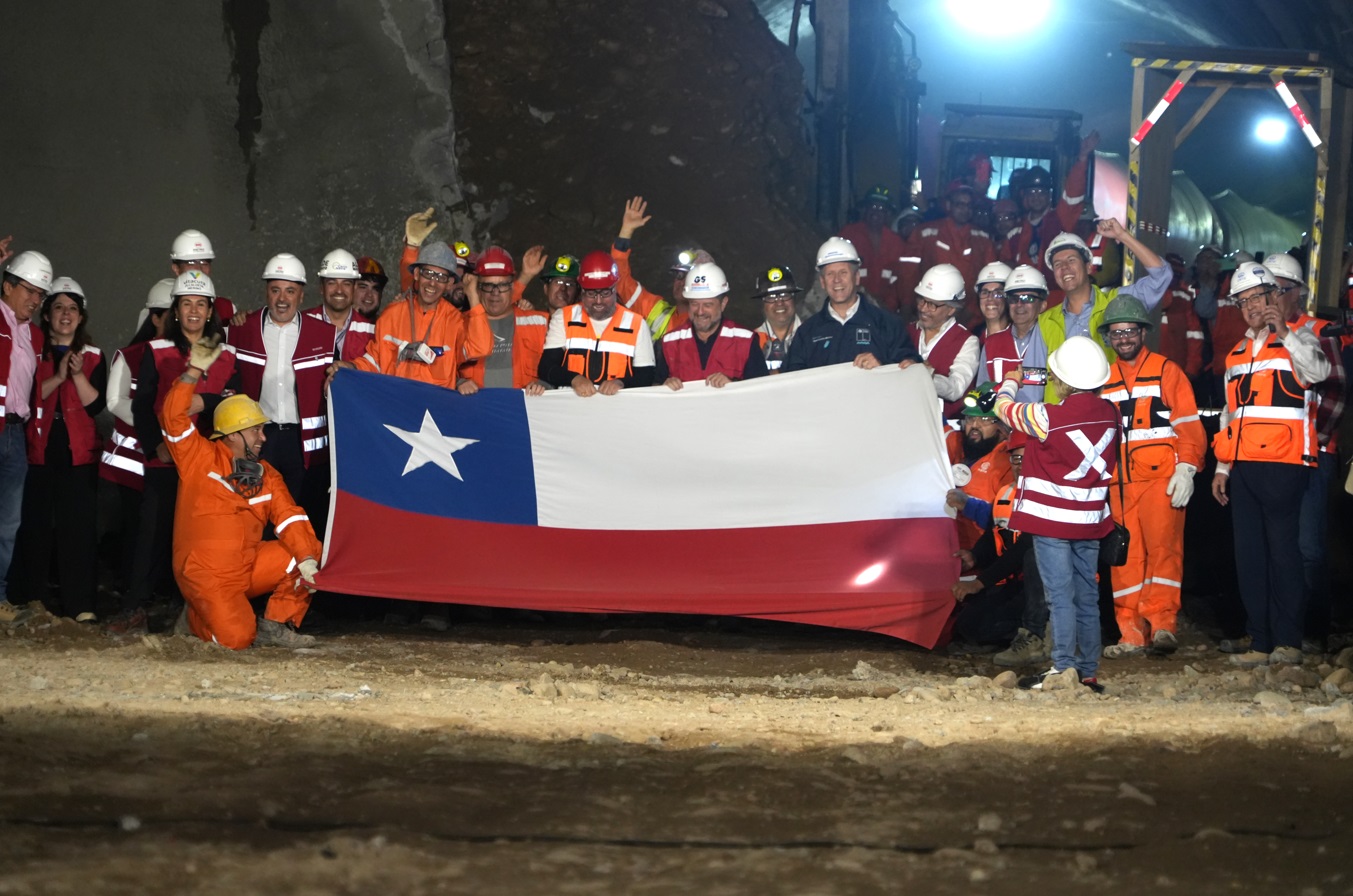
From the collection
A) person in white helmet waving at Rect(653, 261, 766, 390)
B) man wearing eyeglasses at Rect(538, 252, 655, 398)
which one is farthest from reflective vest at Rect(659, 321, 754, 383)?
man wearing eyeglasses at Rect(538, 252, 655, 398)

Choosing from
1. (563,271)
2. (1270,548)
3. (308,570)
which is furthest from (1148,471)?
(308,570)

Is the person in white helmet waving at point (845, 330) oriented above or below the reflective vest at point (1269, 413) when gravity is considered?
above

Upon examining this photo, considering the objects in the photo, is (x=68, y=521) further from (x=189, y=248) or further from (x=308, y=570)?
(x=308, y=570)

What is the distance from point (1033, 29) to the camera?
27.3 metres

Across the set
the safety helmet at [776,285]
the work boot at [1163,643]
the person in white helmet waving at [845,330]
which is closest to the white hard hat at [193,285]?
the safety helmet at [776,285]

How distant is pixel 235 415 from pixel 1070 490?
4268 millimetres

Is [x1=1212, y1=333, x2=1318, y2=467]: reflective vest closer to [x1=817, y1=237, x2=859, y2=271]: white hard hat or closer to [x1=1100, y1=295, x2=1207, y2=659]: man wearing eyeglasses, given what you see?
[x1=1100, y1=295, x2=1207, y2=659]: man wearing eyeglasses

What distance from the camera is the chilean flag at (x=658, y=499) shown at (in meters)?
7.70

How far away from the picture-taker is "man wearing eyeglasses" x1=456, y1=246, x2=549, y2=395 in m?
8.77

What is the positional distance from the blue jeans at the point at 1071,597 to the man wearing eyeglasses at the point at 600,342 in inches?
105

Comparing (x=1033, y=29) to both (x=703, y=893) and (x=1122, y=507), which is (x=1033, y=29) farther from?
(x=703, y=893)

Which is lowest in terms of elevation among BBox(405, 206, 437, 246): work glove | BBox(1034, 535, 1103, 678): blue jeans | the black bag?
BBox(1034, 535, 1103, 678): blue jeans

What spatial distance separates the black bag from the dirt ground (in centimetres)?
61

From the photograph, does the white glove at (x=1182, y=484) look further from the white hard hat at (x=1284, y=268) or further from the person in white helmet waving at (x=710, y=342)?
the person in white helmet waving at (x=710, y=342)
